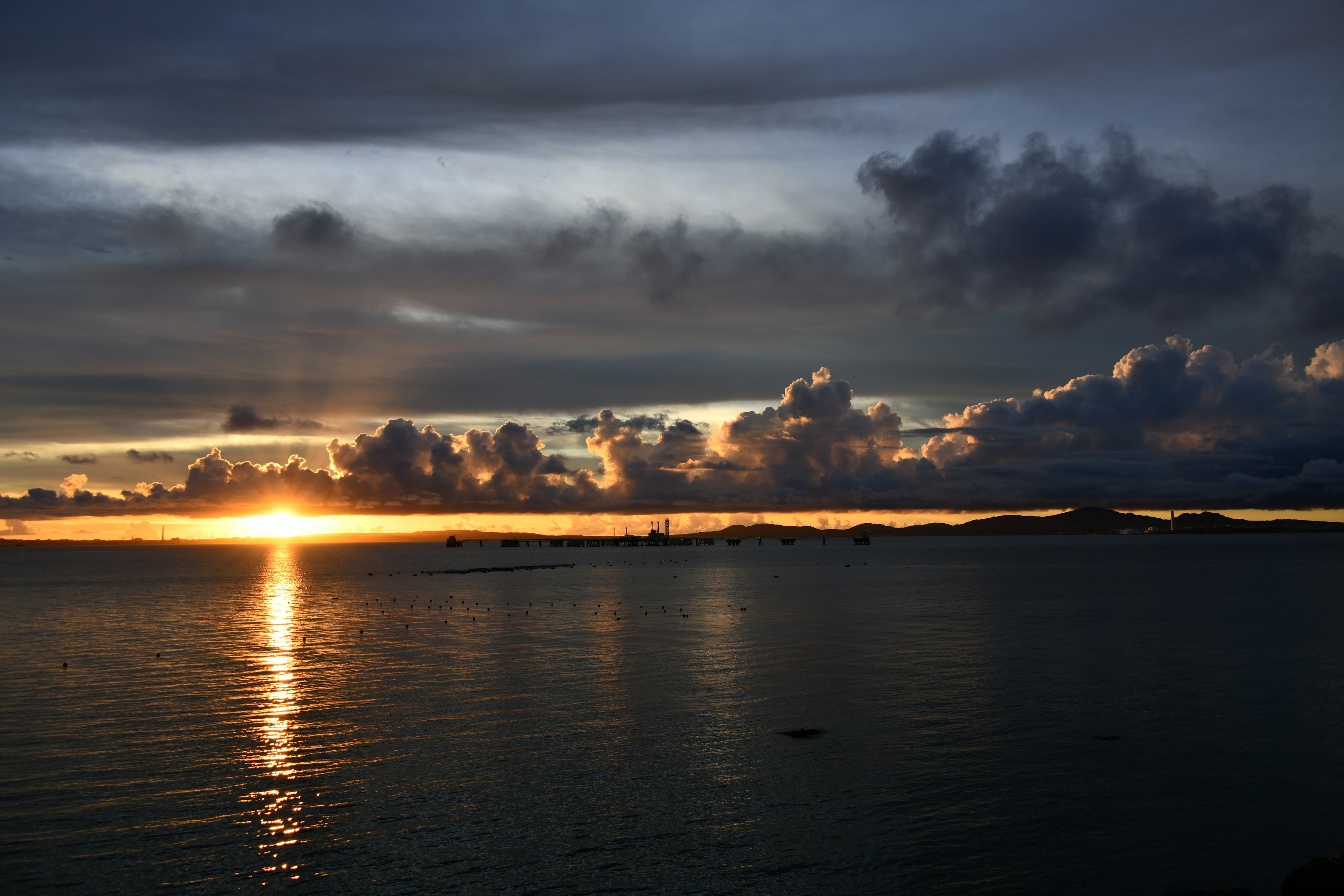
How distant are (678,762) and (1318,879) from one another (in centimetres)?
1994

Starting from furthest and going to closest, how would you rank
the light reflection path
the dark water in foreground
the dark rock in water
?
the light reflection path, the dark water in foreground, the dark rock in water

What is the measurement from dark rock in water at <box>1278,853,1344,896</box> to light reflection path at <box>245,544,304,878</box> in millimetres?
26157

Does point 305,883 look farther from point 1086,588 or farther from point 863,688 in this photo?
point 1086,588

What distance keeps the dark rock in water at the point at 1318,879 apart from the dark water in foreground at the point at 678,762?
108 cm

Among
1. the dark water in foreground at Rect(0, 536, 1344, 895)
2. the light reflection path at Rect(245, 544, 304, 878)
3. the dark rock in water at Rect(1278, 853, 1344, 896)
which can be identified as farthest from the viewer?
the light reflection path at Rect(245, 544, 304, 878)

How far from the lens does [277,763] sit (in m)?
33.5

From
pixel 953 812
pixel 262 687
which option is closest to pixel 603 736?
pixel 953 812

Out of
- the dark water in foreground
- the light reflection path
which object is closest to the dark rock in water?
the dark water in foreground

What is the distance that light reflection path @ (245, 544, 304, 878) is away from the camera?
2497 cm

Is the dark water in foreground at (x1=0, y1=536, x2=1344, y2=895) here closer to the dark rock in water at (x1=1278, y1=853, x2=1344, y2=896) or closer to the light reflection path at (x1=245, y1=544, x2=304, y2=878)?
the light reflection path at (x1=245, y1=544, x2=304, y2=878)

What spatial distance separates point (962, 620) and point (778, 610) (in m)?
21.4

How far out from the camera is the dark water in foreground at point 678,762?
24.1m

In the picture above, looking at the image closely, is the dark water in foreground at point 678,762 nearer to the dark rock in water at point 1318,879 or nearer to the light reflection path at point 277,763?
the light reflection path at point 277,763

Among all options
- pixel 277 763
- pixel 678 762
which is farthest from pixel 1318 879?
pixel 277 763
